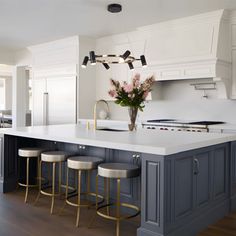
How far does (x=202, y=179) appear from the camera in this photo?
9.56 ft

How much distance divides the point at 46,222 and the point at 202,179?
1600 mm

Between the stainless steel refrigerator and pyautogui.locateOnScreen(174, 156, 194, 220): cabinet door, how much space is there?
4112 mm

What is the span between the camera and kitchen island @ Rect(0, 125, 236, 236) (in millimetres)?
2434

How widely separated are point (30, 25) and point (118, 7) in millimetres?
2030

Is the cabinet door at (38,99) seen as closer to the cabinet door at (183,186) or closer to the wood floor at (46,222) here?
the wood floor at (46,222)

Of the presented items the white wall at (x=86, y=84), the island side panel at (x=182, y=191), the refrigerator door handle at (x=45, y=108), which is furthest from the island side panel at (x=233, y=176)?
the refrigerator door handle at (x=45, y=108)

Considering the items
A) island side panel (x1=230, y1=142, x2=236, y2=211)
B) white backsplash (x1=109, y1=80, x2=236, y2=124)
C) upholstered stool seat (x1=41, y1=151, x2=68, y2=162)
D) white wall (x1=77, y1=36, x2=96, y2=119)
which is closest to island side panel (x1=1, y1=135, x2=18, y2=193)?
upholstered stool seat (x1=41, y1=151, x2=68, y2=162)

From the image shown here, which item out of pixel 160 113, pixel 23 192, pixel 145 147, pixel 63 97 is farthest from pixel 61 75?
pixel 145 147

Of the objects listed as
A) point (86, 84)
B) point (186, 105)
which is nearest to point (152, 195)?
point (186, 105)

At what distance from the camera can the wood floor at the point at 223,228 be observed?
2818 millimetres

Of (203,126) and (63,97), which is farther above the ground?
(63,97)

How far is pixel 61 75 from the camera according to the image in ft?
22.5

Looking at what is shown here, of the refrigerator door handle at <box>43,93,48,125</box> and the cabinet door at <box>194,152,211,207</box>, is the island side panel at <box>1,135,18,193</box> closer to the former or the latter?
the cabinet door at <box>194,152,211,207</box>

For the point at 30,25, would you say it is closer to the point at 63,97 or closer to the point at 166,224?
the point at 63,97
